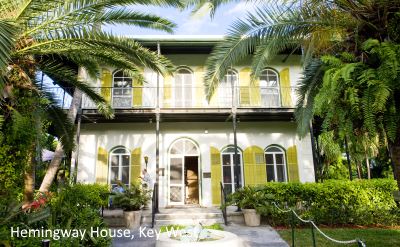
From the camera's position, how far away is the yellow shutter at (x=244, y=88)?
12203 millimetres

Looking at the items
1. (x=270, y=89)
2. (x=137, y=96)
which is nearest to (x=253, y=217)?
(x=270, y=89)

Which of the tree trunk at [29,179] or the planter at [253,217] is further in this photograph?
the planter at [253,217]

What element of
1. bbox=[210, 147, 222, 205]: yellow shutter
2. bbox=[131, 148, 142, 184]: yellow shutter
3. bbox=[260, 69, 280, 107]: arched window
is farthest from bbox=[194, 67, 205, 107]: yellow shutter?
bbox=[131, 148, 142, 184]: yellow shutter

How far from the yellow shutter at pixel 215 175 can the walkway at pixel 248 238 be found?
3332mm

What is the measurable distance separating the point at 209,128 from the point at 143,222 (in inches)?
194

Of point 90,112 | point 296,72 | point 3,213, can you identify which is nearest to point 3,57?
point 3,213

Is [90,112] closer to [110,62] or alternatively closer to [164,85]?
[164,85]

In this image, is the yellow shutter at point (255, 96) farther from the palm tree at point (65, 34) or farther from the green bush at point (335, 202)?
the palm tree at point (65, 34)

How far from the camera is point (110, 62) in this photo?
21.2 feet

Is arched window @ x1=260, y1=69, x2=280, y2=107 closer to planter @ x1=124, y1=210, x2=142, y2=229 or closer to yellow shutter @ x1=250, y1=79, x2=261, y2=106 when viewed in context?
yellow shutter @ x1=250, y1=79, x2=261, y2=106

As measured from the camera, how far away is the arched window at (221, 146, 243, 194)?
11781 millimetres

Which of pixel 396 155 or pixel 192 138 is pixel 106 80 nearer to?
pixel 192 138

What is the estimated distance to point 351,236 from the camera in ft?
22.8

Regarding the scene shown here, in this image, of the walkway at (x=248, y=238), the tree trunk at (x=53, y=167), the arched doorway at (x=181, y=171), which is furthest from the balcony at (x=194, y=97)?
the walkway at (x=248, y=238)
